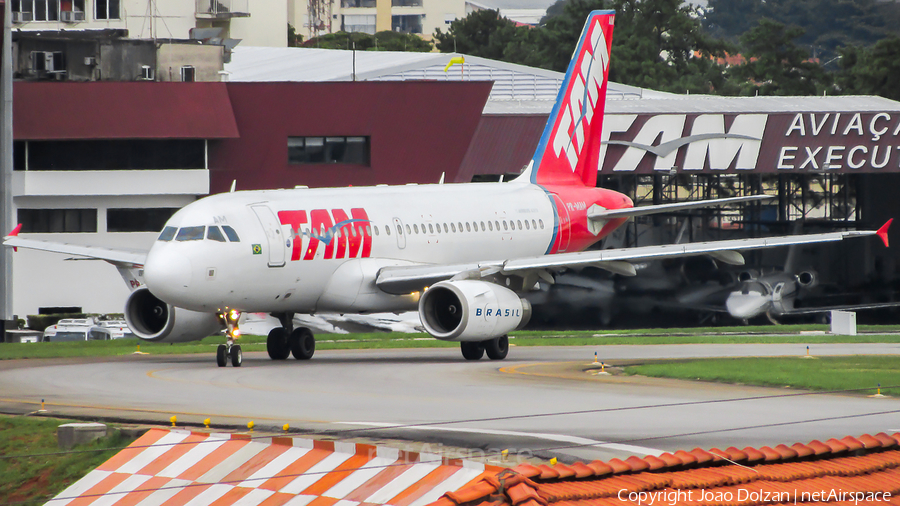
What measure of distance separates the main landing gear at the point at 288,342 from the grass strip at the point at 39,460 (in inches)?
424

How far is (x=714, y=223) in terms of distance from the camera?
5762 centimetres

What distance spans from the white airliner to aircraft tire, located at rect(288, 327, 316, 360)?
3 centimetres

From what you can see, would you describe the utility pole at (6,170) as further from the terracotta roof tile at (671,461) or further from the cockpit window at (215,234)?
the terracotta roof tile at (671,461)

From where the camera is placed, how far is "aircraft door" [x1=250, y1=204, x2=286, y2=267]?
89.7 ft

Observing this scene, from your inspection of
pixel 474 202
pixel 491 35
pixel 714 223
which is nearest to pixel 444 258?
pixel 474 202

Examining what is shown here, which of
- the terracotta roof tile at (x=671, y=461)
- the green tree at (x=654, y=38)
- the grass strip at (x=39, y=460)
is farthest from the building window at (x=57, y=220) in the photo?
the green tree at (x=654, y=38)

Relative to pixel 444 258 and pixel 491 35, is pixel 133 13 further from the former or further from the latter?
pixel 491 35

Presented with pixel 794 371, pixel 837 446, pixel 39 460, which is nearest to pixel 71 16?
pixel 794 371

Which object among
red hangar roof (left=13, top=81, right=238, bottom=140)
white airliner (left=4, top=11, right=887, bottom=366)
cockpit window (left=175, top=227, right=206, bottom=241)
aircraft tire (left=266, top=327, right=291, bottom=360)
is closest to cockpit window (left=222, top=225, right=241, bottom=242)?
white airliner (left=4, top=11, right=887, bottom=366)

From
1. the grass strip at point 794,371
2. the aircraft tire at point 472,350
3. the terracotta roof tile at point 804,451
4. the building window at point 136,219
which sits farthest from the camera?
the building window at point 136,219

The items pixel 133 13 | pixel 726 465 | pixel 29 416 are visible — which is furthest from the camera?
pixel 133 13

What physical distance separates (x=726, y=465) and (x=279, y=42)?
291ft

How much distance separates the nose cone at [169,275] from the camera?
83.9 ft

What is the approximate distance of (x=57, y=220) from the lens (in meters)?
51.3
